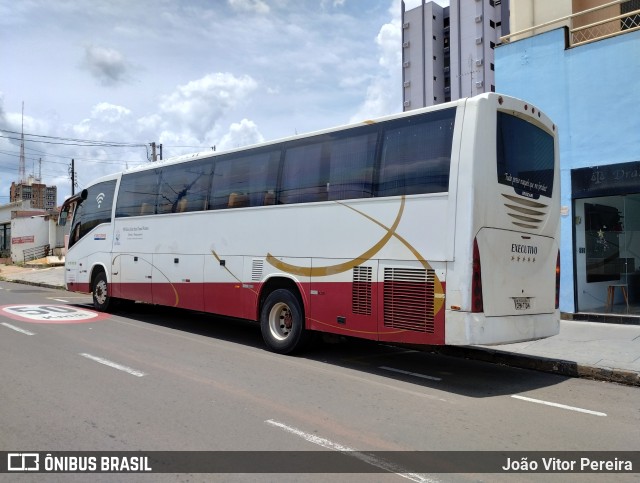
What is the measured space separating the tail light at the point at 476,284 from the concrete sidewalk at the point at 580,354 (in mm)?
2227

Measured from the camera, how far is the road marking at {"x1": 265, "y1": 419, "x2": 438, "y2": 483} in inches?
148

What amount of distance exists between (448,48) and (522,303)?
62.2 metres

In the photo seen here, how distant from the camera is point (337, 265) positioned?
741cm

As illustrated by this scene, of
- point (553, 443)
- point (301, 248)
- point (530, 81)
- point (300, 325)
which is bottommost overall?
point (553, 443)

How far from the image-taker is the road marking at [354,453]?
376 cm

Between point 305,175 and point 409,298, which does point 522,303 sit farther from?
point 305,175

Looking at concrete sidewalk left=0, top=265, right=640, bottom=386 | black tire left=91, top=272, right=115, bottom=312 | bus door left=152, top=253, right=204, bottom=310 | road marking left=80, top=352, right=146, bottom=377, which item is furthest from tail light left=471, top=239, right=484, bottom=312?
black tire left=91, top=272, right=115, bottom=312

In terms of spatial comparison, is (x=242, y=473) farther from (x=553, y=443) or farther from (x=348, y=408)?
(x=553, y=443)

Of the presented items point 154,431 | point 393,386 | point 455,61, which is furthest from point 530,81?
point 455,61

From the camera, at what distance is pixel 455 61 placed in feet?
190

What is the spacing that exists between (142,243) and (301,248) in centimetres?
509

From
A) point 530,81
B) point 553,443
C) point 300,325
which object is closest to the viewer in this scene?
point 553,443

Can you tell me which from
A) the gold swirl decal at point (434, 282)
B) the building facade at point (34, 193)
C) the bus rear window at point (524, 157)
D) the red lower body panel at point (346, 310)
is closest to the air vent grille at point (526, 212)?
the bus rear window at point (524, 157)

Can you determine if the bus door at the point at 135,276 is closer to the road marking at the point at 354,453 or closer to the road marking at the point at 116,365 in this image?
the road marking at the point at 116,365
